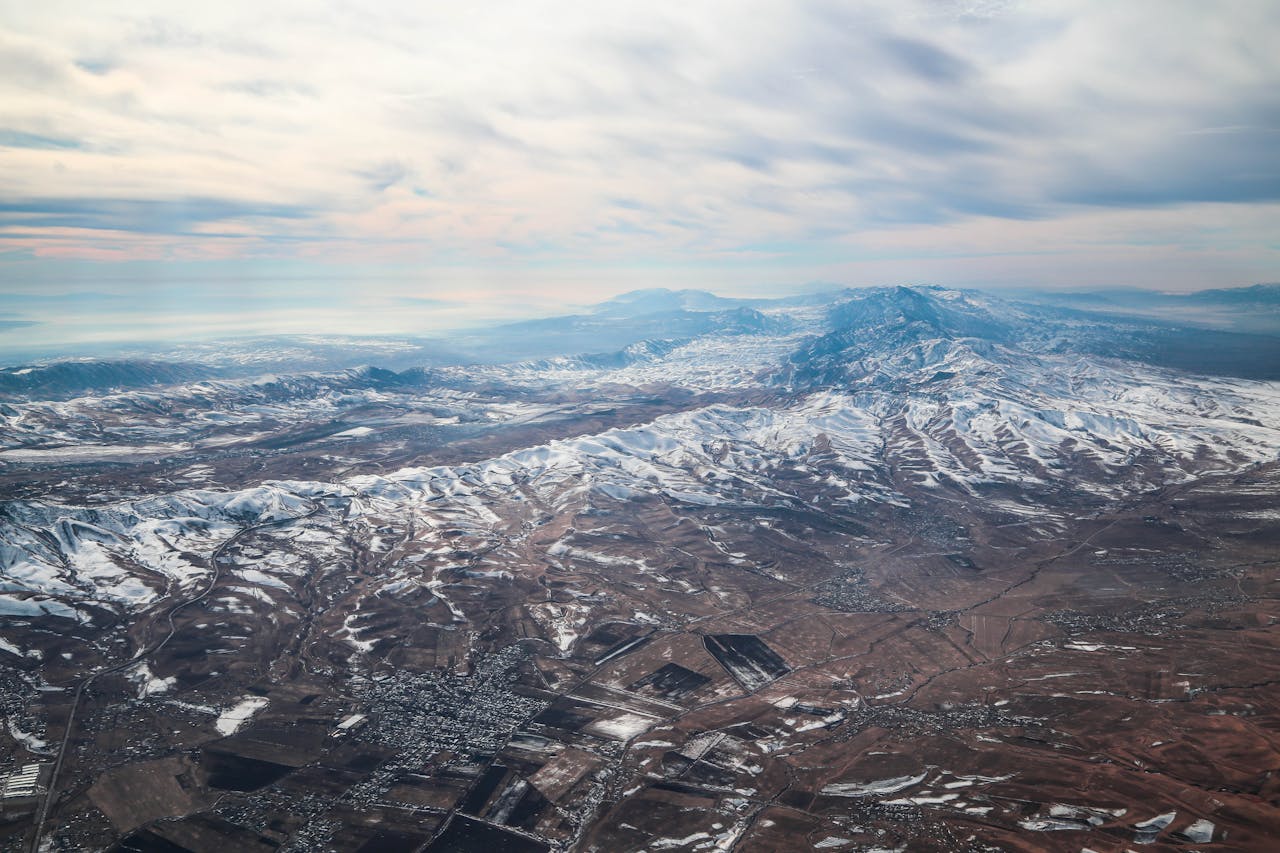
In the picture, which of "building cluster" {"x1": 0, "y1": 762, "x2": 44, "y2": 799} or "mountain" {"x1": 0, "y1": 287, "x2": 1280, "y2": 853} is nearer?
"mountain" {"x1": 0, "y1": 287, "x2": 1280, "y2": 853}

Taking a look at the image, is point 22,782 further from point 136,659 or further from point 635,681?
point 635,681

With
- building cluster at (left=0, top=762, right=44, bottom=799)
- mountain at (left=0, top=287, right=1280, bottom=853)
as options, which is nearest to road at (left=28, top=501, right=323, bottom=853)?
mountain at (left=0, top=287, right=1280, bottom=853)

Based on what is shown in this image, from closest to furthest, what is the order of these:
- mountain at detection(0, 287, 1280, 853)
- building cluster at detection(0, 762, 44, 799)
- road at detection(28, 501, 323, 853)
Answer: mountain at detection(0, 287, 1280, 853) < road at detection(28, 501, 323, 853) < building cluster at detection(0, 762, 44, 799)

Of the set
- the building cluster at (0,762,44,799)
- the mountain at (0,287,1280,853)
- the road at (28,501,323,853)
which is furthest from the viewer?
the building cluster at (0,762,44,799)

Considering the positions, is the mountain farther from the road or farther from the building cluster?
the building cluster

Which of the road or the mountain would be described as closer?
the mountain

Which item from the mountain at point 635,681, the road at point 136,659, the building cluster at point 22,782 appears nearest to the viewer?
the mountain at point 635,681

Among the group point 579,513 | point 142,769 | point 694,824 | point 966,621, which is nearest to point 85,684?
point 142,769

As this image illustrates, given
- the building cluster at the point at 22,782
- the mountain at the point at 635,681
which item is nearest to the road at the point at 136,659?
the mountain at the point at 635,681

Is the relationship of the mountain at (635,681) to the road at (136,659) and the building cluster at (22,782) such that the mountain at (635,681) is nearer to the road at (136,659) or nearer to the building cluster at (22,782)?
the road at (136,659)

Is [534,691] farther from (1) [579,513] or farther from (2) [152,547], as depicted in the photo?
(2) [152,547]

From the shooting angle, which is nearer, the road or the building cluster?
the road
